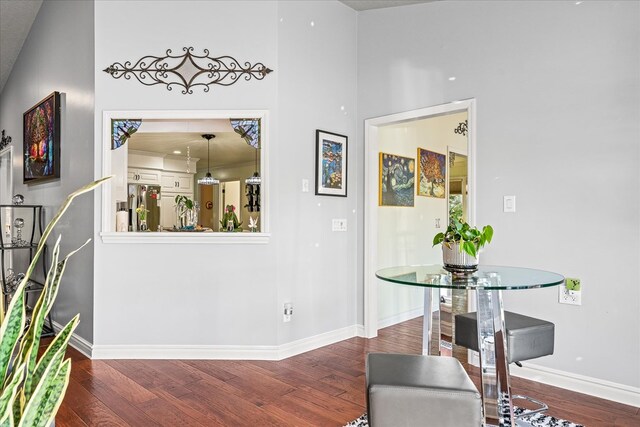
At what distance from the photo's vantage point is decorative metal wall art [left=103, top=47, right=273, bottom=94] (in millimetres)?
3293

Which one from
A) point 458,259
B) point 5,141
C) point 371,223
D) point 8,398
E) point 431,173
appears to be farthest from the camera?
point 5,141

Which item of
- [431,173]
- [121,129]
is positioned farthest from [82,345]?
[431,173]

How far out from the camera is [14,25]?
186 inches

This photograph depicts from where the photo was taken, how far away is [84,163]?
3.44 meters

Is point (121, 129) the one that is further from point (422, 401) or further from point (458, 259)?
point (422, 401)

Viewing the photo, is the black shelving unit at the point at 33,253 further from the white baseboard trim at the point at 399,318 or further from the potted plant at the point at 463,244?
the potted plant at the point at 463,244

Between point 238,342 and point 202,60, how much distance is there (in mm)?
2145

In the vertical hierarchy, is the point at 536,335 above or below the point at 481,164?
below

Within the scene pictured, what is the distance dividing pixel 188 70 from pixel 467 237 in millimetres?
2400

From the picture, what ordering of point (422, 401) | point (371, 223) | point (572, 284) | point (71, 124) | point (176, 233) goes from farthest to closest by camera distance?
point (371, 223), point (71, 124), point (176, 233), point (572, 284), point (422, 401)

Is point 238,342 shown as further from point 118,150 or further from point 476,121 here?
point 476,121

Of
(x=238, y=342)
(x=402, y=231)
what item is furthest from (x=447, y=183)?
(x=238, y=342)

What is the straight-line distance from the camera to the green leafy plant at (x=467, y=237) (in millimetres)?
2066

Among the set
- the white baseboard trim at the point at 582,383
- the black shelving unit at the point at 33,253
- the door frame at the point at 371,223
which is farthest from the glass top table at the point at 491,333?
the black shelving unit at the point at 33,253
